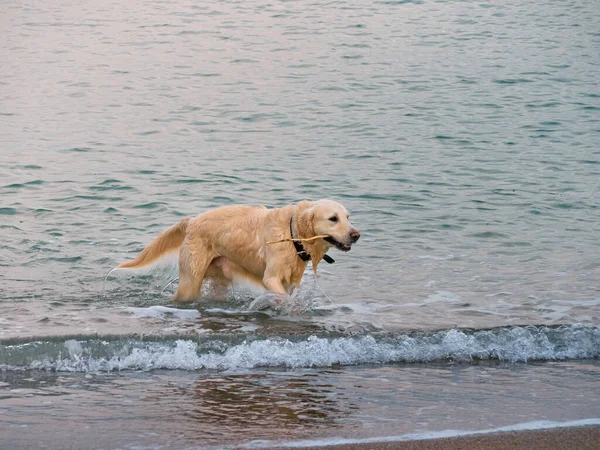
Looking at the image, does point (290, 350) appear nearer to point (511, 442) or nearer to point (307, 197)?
point (511, 442)

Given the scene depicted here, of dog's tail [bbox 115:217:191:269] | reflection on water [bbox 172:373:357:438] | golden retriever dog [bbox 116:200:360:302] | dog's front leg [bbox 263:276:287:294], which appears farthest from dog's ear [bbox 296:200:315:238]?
reflection on water [bbox 172:373:357:438]

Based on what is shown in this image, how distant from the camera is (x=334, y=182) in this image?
14570mm

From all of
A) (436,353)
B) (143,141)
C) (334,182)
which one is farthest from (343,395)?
(143,141)

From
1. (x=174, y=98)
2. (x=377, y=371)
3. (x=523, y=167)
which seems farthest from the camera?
(x=174, y=98)

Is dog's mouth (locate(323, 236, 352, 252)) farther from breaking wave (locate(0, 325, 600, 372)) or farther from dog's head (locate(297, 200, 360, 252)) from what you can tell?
breaking wave (locate(0, 325, 600, 372))

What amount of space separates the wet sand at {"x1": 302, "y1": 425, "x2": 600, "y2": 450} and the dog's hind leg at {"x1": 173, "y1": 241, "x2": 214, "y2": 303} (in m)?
3.60

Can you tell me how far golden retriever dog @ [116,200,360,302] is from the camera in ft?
26.6

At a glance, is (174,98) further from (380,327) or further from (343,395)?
(343,395)

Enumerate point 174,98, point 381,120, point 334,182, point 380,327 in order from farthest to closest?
point 174,98 → point 381,120 → point 334,182 → point 380,327

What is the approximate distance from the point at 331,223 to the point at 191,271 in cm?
146

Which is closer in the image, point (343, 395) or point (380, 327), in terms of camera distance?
point (343, 395)

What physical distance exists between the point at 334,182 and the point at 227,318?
6.31 m

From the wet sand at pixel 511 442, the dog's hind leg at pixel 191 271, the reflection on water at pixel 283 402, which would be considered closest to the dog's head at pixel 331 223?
the dog's hind leg at pixel 191 271

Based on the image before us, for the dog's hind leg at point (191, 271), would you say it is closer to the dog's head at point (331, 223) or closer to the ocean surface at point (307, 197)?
the ocean surface at point (307, 197)
